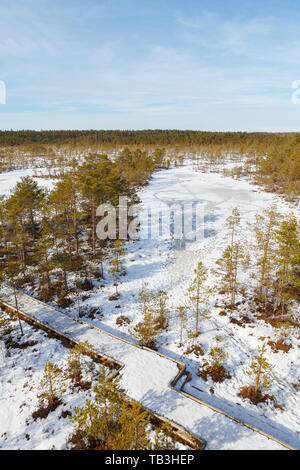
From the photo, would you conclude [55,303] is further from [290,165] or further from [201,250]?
[290,165]

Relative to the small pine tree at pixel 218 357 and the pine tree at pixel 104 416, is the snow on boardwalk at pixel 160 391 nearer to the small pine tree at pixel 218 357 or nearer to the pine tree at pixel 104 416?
the pine tree at pixel 104 416

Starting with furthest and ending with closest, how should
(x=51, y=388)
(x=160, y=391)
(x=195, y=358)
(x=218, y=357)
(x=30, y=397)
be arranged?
(x=195, y=358) < (x=218, y=357) < (x=30, y=397) < (x=51, y=388) < (x=160, y=391)

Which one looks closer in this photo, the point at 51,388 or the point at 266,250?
the point at 51,388

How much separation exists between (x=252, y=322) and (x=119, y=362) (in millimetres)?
9647

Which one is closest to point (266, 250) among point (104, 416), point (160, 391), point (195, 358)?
point (195, 358)

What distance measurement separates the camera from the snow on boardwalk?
32.8 ft

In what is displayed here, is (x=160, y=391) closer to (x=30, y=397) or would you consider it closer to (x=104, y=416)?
(x=104, y=416)

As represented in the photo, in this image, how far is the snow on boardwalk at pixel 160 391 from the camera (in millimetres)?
9992

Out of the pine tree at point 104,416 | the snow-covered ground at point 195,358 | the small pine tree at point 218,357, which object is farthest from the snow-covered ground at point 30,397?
the small pine tree at point 218,357

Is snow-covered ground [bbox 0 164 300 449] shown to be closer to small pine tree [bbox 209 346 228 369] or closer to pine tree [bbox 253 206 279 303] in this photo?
small pine tree [bbox 209 346 228 369]

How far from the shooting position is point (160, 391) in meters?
12.1
